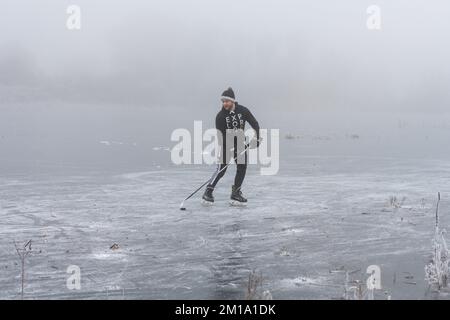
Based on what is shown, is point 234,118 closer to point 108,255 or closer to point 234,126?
point 234,126

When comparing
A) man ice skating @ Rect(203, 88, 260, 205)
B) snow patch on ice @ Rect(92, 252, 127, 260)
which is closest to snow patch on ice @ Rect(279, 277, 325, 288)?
snow patch on ice @ Rect(92, 252, 127, 260)

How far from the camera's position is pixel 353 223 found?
8.80m

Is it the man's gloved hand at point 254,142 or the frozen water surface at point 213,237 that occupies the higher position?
the man's gloved hand at point 254,142

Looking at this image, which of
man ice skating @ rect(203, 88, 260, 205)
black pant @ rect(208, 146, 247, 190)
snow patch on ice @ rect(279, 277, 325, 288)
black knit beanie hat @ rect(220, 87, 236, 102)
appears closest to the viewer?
snow patch on ice @ rect(279, 277, 325, 288)

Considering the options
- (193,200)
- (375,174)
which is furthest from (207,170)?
(193,200)

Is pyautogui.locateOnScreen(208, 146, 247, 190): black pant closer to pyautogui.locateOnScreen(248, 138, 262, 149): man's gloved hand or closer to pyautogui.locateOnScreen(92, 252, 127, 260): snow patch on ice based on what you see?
pyautogui.locateOnScreen(248, 138, 262, 149): man's gloved hand

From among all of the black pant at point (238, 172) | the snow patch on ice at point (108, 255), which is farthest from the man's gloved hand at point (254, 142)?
the snow patch on ice at point (108, 255)

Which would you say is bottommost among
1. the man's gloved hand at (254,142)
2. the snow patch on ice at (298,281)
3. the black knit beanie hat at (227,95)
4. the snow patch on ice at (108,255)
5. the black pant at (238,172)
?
the snow patch on ice at (298,281)

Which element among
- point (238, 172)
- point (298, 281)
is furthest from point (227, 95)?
point (298, 281)

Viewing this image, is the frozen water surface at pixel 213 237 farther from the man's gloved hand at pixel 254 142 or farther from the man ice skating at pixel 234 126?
the man's gloved hand at pixel 254 142

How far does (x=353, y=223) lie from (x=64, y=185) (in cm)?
693

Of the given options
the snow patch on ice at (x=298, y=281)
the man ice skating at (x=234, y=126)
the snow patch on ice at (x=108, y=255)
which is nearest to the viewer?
the snow patch on ice at (x=298, y=281)

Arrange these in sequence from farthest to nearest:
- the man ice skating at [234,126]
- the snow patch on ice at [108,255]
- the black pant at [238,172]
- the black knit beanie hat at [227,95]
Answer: the black pant at [238,172] → the man ice skating at [234,126] → the black knit beanie hat at [227,95] → the snow patch on ice at [108,255]

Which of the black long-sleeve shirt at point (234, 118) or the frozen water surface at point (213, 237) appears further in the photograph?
the black long-sleeve shirt at point (234, 118)
